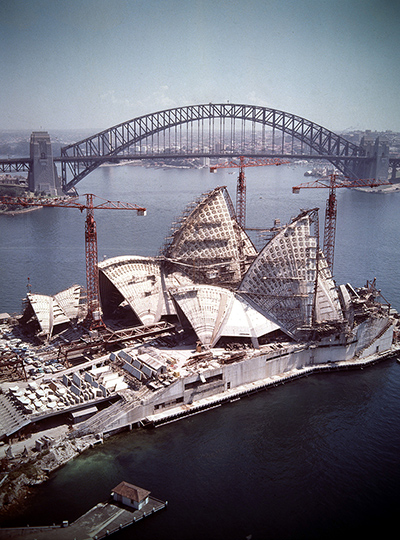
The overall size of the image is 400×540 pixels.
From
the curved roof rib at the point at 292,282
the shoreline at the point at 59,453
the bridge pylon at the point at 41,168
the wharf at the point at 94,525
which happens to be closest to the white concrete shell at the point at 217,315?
the curved roof rib at the point at 292,282

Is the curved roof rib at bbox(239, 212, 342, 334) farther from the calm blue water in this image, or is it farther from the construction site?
the calm blue water

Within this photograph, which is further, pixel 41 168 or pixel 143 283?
pixel 41 168

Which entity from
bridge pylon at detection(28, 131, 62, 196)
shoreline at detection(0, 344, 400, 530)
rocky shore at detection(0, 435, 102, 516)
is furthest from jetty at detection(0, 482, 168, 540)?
bridge pylon at detection(28, 131, 62, 196)

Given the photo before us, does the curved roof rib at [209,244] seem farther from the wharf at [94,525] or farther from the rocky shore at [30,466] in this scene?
the wharf at [94,525]

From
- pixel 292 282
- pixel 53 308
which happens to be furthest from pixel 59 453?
pixel 292 282

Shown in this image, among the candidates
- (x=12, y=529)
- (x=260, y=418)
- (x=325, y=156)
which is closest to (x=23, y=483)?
(x=12, y=529)

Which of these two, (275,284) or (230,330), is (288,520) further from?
→ (275,284)

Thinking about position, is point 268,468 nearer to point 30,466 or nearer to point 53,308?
point 30,466
